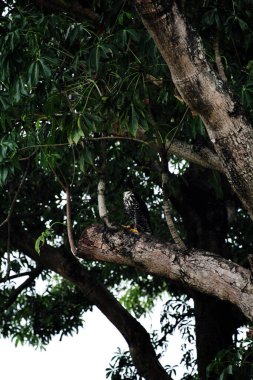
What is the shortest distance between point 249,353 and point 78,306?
15.4 feet

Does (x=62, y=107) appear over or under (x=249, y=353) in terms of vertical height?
over

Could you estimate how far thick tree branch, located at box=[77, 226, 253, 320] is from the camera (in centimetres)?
→ 555

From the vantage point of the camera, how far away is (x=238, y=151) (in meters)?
5.26

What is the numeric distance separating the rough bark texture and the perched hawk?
3.20 metres

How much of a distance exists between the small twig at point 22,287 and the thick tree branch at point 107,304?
886 millimetres

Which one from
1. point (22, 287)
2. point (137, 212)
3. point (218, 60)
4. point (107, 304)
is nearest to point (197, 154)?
point (218, 60)

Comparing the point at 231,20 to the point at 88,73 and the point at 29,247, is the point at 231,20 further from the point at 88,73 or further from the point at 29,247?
the point at 29,247

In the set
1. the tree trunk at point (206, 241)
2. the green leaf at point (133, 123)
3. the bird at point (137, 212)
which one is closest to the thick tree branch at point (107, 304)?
the tree trunk at point (206, 241)

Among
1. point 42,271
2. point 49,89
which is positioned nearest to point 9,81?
point 49,89

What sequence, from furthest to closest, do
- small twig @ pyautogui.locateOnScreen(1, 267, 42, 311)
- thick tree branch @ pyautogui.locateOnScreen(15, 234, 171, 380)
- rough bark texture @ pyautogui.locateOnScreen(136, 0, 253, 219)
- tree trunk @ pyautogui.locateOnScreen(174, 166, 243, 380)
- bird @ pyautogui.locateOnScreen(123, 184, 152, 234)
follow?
small twig @ pyautogui.locateOnScreen(1, 267, 42, 311) < tree trunk @ pyautogui.locateOnScreen(174, 166, 243, 380) < thick tree branch @ pyautogui.locateOnScreen(15, 234, 171, 380) < bird @ pyautogui.locateOnScreen(123, 184, 152, 234) < rough bark texture @ pyautogui.locateOnScreen(136, 0, 253, 219)

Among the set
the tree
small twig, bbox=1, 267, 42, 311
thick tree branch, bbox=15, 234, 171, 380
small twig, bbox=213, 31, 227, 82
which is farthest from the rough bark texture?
small twig, bbox=1, 267, 42, 311

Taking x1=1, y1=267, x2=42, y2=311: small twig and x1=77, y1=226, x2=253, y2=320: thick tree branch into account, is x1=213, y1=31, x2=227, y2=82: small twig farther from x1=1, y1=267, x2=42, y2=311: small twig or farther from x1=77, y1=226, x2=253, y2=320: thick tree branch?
x1=1, y1=267, x2=42, y2=311: small twig

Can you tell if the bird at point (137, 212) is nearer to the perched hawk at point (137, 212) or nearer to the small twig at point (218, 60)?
the perched hawk at point (137, 212)

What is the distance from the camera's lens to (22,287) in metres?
10.6
